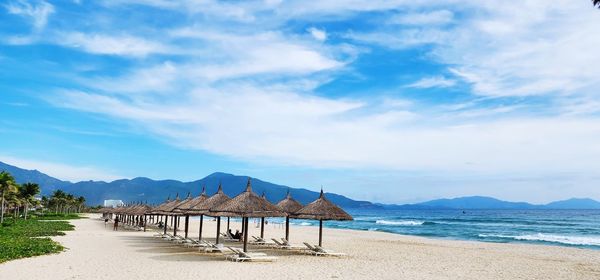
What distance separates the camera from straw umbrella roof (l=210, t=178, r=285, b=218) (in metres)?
16.9

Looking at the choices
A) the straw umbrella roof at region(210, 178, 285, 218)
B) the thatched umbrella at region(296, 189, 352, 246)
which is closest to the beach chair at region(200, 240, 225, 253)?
the straw umbrella roof at region(210, 178, 285, 218)

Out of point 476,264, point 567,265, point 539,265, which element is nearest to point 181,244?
point 476,264

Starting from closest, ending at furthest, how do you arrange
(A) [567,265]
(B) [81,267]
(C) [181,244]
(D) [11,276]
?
(D) [11,276]
(B) [81,267]
(A) [567,265]
(C) [181,244]

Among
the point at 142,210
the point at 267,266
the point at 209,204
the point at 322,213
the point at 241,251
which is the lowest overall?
the point at 267,266

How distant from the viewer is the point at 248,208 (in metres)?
17.0

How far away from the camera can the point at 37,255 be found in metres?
16.0

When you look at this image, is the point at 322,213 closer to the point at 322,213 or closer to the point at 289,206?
the point at 322,213

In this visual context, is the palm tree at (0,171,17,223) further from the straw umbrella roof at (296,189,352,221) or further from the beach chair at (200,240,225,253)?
the straw umbrella roof at (296,189,352,221)

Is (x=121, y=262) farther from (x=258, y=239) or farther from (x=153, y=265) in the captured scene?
(x=258, y=239)

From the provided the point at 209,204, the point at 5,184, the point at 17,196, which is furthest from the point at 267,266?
the point at 17,196

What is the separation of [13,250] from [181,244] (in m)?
7.67

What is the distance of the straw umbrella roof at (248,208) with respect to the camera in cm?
1691

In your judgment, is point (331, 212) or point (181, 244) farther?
point (181, 244)

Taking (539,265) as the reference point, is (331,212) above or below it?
above
